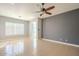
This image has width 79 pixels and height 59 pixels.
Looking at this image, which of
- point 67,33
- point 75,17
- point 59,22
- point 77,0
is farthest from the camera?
point 59,22

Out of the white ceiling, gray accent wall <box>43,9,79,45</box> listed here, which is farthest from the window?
gray accent wall <box>43,9,79,45</box>

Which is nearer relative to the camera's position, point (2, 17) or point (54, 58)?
point (54, 58)

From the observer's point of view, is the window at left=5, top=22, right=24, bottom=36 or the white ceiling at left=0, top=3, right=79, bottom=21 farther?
the window at left=5, top=22, right=24, bottom=36

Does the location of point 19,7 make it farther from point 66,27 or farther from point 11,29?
point 66,27

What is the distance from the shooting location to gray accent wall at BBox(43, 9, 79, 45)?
5.38m

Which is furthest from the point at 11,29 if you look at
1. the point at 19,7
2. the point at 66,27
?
the point at 66,27

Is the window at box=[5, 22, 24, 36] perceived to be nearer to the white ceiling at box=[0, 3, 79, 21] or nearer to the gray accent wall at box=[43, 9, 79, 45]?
the white ceiling at box=[0, 3, 79, 21]

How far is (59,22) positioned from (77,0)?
A: 4.80 meters

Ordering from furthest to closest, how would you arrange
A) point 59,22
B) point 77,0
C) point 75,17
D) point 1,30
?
point 59,22
point 75,17
point 1,30
point 77,0

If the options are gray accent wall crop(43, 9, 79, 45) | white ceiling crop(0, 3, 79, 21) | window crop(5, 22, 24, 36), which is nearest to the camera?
white ceiling crop(0, 3, 79, 21)

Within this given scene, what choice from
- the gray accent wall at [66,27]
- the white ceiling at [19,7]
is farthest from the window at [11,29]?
the gray accent wall at [66,27]

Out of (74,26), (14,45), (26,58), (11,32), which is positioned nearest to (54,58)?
(26,58)

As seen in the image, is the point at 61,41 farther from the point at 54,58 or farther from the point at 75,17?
the point at 54,58

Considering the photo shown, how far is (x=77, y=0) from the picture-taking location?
1.81 m
